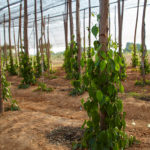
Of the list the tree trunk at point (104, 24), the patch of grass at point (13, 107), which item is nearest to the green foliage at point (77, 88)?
the patch of grass at point (13, 107)

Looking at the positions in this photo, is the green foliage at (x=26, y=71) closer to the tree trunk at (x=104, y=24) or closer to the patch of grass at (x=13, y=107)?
the patch of grass at (x=13, y=107)

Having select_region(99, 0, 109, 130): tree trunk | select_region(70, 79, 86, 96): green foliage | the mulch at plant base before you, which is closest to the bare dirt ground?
the mulch at plant base

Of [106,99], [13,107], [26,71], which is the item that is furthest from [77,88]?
[106,99]

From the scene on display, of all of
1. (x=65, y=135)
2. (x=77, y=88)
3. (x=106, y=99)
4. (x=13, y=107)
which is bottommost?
(x=65, y=135)

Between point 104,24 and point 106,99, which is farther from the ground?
point 104,24

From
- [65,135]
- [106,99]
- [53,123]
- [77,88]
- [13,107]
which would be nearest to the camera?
[106,99]

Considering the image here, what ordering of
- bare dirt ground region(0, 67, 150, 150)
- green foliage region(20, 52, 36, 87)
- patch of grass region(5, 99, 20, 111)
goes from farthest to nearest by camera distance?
green foliage region(20, 52, 36, 87)
patch of grass region(5, 99, 20, 111)
bare dirt ground region(0, 67, 150, 150)

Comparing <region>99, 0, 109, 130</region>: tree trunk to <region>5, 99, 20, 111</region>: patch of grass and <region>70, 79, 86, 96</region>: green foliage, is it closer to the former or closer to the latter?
<region>5, 99, 20, 111</region>: patch of grass

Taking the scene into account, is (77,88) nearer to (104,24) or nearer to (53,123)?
(53,123)

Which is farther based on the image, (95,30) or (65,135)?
(65,135)

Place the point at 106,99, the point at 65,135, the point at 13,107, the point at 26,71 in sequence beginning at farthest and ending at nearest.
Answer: the point at 26,71
the point at 13,107
the point at 65,135
the point at 106,99

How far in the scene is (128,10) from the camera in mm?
8961

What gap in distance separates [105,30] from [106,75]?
A: 0.49 meters

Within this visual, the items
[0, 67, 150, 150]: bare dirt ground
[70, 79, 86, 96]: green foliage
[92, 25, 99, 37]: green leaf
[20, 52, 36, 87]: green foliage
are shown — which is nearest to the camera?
[92, 25, 99, 37]: green leaf
